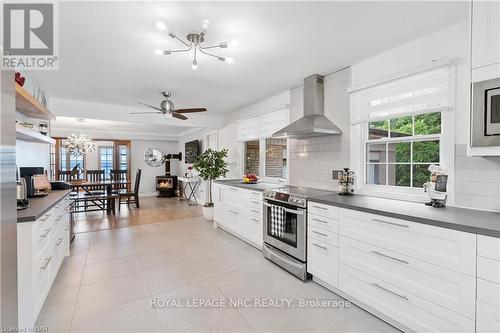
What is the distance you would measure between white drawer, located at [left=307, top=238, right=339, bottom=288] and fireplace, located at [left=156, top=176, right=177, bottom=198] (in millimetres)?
7046

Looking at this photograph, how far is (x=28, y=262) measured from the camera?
5.61ft

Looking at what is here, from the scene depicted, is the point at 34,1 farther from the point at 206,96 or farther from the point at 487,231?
the point at 487,231

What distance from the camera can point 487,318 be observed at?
138 cm

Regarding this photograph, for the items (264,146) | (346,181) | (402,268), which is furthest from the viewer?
(264,146)

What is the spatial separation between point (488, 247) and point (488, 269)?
13 cm

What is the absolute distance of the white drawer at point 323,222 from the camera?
230 cm

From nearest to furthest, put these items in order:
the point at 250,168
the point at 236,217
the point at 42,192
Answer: the point at 42,192 → the point at 236,217 → the point at 250,168

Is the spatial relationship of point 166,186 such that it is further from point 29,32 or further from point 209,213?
point 29,32

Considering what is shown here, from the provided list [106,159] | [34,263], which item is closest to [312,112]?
[34,263]

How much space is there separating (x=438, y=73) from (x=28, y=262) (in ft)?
12.3

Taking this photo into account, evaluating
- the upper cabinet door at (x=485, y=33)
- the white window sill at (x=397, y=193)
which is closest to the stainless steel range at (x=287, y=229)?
the white window sill at (x=397, y=193)

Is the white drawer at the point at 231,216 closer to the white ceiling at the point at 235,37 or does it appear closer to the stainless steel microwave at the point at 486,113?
the white ceiling at the point at 235,37

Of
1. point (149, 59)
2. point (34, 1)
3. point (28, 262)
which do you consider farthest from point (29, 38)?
point (28, 262)

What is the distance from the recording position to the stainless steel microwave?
1628mm
